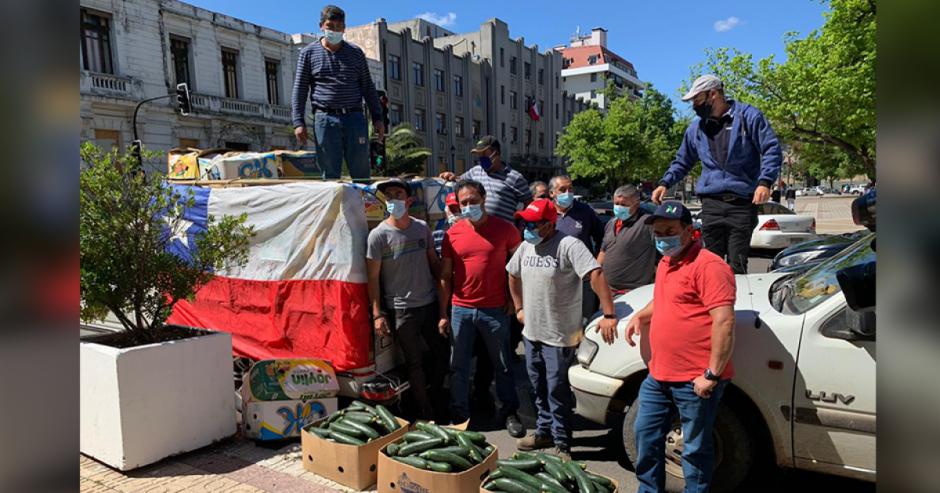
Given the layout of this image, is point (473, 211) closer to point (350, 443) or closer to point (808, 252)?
point (350, 443)

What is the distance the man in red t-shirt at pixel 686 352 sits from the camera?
307 centimetres

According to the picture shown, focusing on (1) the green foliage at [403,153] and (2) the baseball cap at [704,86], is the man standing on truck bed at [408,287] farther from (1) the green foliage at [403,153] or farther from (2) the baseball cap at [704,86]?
(1) the green foliage at [403,153]

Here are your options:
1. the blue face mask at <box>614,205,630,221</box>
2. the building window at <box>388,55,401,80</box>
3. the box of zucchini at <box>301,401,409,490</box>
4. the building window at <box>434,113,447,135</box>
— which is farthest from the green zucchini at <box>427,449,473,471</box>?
the building window at <box>434,113,447,135</box>

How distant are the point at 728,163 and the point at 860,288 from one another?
8.24ft

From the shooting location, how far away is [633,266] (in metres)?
5.76

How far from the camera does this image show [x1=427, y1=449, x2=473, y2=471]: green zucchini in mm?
3486

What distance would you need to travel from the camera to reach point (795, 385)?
329 centimetres

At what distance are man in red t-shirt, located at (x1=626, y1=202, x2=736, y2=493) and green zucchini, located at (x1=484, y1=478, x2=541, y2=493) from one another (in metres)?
0.76

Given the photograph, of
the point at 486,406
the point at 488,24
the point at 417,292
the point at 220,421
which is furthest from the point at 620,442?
the point at 488,24

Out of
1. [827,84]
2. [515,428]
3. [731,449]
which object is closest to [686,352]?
[731,449]

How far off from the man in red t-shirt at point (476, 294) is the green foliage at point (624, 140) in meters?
34.5

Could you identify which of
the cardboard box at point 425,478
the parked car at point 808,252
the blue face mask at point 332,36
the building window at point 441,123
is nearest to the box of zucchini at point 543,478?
the cardboard box at point 425,478
